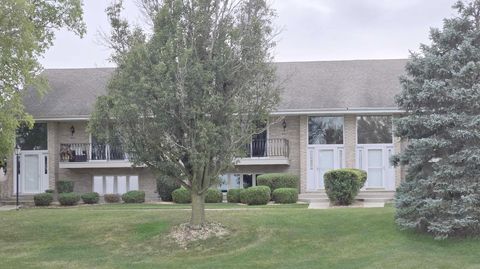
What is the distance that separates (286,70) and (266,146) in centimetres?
451

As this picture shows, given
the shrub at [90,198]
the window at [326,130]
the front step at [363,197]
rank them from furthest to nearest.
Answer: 1. the window at [326,130]
2. the shrub at [90,198]
3. the front step at [363,197]

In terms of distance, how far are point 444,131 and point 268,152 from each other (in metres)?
13.7

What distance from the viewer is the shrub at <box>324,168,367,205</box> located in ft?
67.4

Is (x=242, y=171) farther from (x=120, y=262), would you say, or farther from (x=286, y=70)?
(x=120, y=262)

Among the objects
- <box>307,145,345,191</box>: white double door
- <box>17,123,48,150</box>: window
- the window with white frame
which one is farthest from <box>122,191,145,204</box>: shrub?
<box>307,145,345,191</box>: white double door

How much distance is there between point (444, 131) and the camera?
13.6m

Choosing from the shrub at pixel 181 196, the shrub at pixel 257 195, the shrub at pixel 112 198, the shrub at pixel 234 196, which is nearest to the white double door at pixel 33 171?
the shrub at pixel 112 198

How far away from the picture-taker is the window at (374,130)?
1039 inches

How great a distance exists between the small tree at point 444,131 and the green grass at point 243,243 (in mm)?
547

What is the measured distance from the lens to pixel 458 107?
44.3 feet

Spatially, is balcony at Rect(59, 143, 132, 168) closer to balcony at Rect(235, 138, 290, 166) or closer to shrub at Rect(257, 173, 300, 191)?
balcony at Rect(235, 138, 290, 166)

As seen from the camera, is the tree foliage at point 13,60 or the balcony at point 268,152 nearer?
the tree foliage at point 13,60

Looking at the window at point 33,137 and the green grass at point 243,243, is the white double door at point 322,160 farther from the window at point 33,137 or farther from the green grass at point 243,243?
the window at point 33,137

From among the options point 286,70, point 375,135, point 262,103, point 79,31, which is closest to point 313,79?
point 286,70
